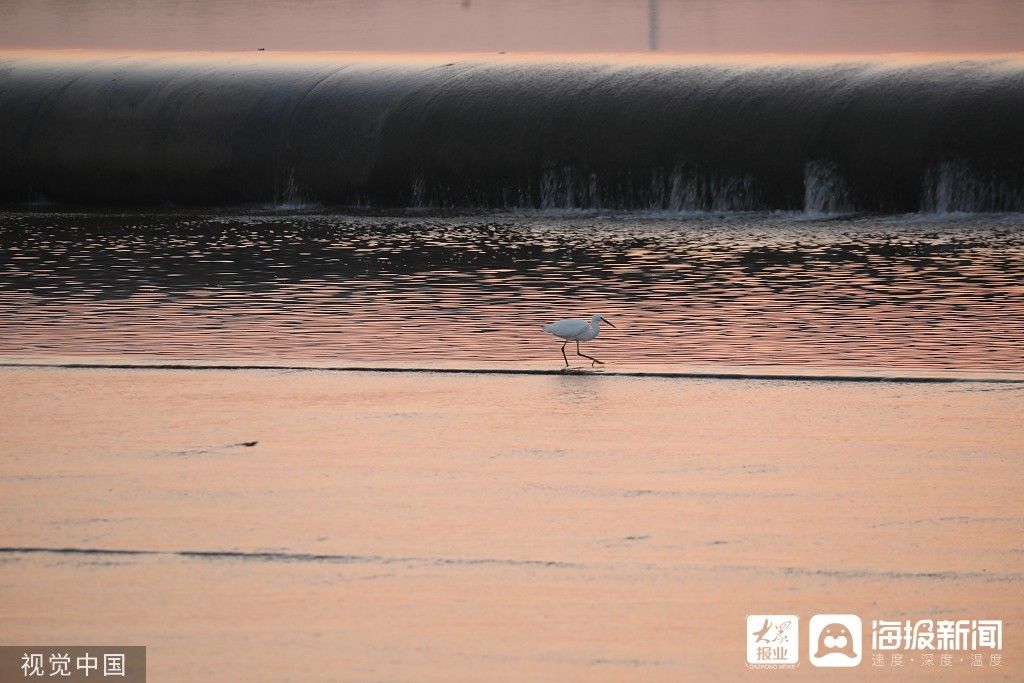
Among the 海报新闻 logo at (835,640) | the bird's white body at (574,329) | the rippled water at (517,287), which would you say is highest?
the 海报新闻 logo at (835,640)

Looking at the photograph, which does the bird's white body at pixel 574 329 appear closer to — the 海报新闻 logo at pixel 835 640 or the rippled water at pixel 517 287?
the rippled water at pixel 517 287

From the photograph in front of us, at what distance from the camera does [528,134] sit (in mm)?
19094

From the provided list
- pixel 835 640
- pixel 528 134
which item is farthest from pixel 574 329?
pixel 528 134

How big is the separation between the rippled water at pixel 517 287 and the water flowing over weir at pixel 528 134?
669mm

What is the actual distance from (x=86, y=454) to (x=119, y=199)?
1448cm

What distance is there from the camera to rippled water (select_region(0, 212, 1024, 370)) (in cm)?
953

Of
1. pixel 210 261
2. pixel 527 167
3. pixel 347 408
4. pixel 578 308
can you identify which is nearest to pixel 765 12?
pixel 527 167

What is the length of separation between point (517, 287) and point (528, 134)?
7093 mm

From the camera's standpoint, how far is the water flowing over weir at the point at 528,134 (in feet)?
58.5

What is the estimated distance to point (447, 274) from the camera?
1302 centimetres

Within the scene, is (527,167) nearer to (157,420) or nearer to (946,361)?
(946,361)

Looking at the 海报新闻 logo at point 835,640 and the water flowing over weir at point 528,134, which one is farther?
the water flowing over weir at point 528,134

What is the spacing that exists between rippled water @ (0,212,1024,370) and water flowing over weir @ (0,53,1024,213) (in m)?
0.67

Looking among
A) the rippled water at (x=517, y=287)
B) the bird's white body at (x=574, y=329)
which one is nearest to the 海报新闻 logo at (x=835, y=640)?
the bird's white body at (x=574, y=329)
